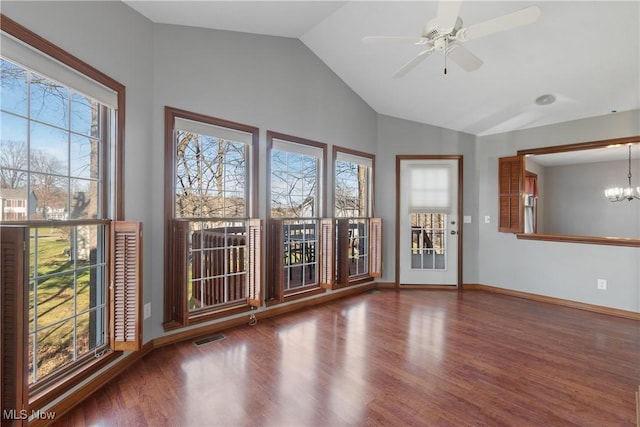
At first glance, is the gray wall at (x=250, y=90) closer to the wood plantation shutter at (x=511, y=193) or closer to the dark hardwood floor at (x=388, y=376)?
the dark hardwood floor at (x=388, y=376)

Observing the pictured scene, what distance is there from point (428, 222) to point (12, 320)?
459 centimetres

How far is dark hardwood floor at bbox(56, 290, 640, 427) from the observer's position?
170cm

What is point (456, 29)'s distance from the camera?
2059mm

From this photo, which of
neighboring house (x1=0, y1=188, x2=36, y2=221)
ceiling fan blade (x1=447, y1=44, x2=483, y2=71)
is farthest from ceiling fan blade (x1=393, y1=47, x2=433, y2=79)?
neighboring house (x1=0, y1=188, x2=36, y2=221)

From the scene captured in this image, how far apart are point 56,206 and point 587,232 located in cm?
751

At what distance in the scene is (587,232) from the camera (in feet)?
17.8

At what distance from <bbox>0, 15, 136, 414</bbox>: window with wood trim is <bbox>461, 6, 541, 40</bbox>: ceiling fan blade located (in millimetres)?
2556

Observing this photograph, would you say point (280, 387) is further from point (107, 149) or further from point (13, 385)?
point (107, 149)

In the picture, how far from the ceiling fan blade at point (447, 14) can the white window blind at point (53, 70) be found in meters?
2.30

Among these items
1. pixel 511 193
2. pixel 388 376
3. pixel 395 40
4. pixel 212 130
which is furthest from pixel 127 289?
pixel 511 193

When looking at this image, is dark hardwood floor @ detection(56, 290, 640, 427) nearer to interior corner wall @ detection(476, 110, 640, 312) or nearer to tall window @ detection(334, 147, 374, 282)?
interior corner wall @ detection(476, 110, 640, 312)

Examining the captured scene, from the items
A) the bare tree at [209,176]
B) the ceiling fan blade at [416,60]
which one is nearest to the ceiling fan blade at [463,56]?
the ceiling fan blade at [416,60]

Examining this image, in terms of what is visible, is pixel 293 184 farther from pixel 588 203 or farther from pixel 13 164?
pixel 588 203

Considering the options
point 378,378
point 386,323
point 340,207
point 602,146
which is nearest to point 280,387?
point 378,378
